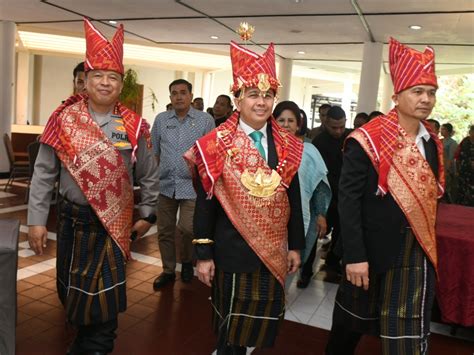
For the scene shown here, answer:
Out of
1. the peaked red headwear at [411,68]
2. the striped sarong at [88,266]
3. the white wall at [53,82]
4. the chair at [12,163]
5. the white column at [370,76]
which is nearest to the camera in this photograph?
the peaked red headwear at [411,68]

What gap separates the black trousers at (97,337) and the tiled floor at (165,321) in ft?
0.96

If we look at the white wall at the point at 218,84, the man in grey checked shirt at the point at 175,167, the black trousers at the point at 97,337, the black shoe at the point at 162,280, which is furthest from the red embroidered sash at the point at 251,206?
the white wall at the point at 218,84

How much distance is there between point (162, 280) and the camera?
11.2 ft

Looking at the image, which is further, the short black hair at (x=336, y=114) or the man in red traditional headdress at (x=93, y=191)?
the short black hair at (x=336, y=114)

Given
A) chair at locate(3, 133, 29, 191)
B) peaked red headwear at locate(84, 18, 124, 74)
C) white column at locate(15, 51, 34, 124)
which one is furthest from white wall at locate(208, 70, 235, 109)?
peaked red headwear at locate(84, 18, 124, 74)

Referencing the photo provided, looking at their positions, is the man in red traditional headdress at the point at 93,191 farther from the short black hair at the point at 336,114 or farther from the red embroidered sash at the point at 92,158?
the short black hair at the point at 336,114

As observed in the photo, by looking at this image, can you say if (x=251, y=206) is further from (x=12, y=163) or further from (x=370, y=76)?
(x=370, y=76)

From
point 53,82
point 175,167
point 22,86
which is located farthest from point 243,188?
point 53,82

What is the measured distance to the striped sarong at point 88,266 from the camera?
213 centimetres

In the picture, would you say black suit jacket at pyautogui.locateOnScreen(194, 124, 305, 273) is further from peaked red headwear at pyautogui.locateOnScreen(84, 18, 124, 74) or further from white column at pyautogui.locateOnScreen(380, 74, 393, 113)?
white column at pyautogui.locateOnScreen(380, 74, 393, 113)

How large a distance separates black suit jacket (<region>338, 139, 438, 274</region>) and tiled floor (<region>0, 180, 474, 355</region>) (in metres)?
0.96

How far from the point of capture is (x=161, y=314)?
9.68 ft

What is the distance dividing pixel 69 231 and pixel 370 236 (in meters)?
1.36

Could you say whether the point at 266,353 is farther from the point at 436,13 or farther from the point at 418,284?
the point at 436,13
